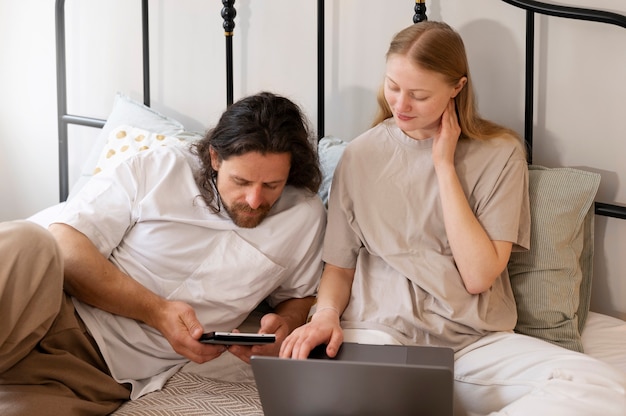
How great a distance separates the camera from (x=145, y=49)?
2438 millimetres

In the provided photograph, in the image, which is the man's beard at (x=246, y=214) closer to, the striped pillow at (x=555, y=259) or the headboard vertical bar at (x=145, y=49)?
the striped pillow at (x=555, y=259)

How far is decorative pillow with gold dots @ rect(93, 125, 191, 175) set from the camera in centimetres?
217

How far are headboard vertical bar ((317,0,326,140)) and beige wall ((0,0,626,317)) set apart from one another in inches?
1.7

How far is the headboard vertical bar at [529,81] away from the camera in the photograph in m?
1.81

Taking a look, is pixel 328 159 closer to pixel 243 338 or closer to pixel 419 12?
pixel 419 12

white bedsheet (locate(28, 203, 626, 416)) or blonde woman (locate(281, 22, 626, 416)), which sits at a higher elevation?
blonde woman (locate(281, 22, 626, 416))

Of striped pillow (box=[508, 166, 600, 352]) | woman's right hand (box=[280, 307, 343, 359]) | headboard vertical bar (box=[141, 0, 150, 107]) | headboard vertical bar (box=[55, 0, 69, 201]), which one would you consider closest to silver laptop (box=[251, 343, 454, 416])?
woman's right hand (box=[280, 307, 343, 359])

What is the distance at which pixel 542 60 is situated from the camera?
6.02 feet

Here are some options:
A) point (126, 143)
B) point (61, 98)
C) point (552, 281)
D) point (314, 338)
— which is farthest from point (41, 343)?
point (61, 98)

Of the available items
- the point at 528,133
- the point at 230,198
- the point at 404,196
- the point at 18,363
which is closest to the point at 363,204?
the point at 404,196

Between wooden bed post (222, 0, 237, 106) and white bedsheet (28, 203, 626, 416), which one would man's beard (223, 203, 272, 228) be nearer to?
white bedsheet (28, 203, 626, 416)

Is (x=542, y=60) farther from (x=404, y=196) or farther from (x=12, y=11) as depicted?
(x=12, y=11)

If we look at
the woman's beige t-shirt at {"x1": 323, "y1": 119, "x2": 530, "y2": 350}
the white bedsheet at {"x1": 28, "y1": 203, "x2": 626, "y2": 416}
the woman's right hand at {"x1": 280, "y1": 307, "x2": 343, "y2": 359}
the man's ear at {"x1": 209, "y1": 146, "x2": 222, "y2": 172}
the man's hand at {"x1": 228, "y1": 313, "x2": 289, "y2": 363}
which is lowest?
the white bedsheet at {"x1": 28, "y1": 203, "x2": 626, "y2": 416}

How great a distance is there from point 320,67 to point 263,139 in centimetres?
48
